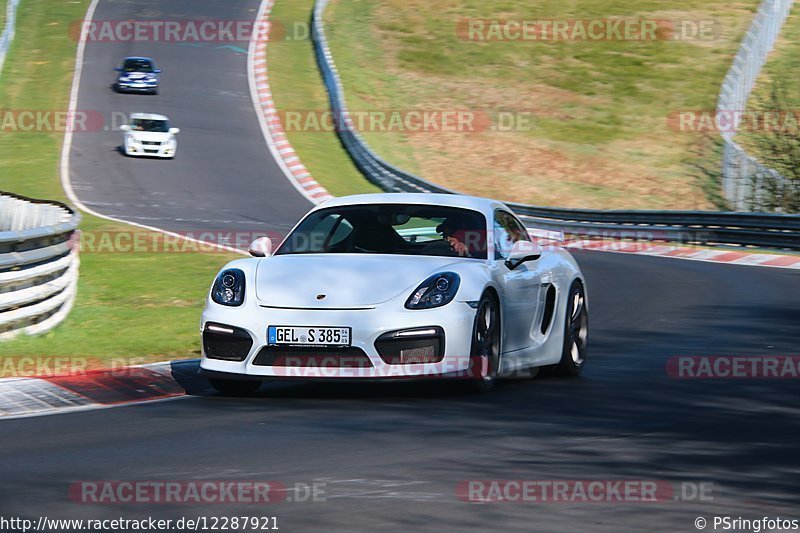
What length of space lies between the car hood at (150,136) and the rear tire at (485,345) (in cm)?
2893

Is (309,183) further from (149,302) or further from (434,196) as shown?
(434,196)

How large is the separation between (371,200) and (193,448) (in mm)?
3336

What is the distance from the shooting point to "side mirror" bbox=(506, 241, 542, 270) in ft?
31.6

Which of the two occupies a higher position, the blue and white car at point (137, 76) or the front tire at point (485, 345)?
the front tire at point (485, 345)

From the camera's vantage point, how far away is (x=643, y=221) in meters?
29.1

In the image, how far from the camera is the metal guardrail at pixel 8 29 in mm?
48881

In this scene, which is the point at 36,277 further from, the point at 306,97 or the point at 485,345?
the point at 306,97

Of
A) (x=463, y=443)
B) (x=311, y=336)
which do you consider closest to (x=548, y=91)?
(x=311, y=336)

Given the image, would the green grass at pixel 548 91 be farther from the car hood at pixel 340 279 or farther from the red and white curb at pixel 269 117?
the car hood at pixel 340 279

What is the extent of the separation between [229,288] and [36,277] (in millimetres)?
3835

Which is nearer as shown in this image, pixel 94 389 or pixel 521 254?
pixel 94 389

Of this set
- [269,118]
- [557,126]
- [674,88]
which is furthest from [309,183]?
[674,88]

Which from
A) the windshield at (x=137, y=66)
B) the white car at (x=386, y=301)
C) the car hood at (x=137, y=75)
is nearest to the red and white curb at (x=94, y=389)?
the white car at (x=386, y=301)

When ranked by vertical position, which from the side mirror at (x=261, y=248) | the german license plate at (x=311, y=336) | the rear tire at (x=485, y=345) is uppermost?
the side mirror at (x=261, y=248)
